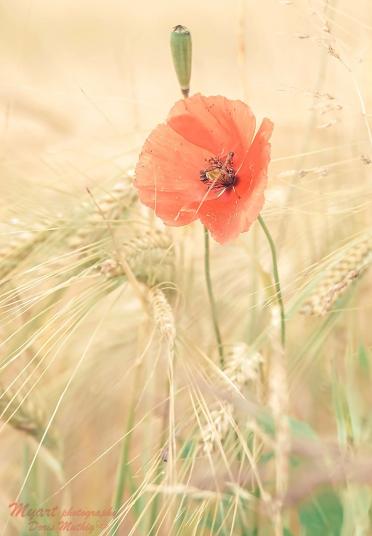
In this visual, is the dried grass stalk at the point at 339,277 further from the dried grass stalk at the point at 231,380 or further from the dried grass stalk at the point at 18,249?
the dried grass stalk at the point at 18,249

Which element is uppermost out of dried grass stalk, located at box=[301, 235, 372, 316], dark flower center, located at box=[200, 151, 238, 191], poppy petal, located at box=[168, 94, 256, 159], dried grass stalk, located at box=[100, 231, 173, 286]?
poppy petal, located at box=[168, 94, 256, 159]

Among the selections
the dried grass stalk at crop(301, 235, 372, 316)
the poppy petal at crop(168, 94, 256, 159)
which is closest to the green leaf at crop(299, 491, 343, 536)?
the dried grass stalk at crop(301, 235, 372, 316)

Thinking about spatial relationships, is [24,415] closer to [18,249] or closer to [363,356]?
[18,249]

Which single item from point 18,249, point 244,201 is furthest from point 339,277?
point 18,249

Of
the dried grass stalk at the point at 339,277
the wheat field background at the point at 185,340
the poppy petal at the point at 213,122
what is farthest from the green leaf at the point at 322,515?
the poppy petal at the point at 213,122

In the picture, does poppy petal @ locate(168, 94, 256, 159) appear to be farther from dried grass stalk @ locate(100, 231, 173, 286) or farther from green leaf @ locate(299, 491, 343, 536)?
green leaf @ locate(299, 491, 343, 536)

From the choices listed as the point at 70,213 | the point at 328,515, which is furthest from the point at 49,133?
the point at 328,515

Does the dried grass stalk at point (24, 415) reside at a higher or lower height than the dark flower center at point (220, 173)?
lower
